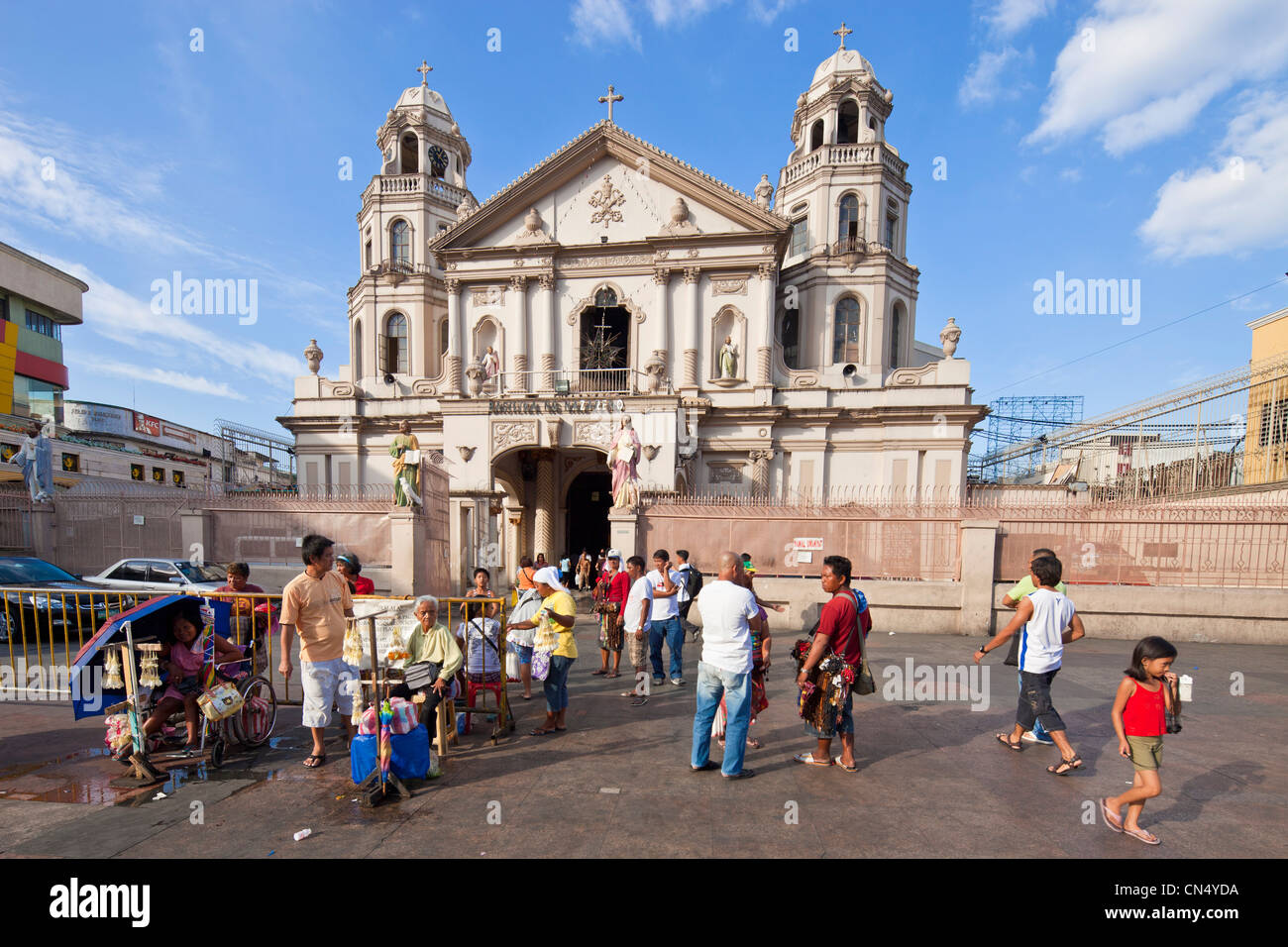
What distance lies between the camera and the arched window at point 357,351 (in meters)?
26.3

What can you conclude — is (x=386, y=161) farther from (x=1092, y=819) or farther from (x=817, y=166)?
(x=1092, y=819)

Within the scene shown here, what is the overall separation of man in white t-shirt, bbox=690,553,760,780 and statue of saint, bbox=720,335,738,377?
17308 mm

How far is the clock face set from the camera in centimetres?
2725

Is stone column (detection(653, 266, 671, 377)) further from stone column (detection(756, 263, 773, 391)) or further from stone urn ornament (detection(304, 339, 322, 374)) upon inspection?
stone urn ornament (detection(304, 339, 322, 374))

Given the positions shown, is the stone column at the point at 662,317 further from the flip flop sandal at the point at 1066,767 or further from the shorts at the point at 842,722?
the flip flop sandal at the point at 1066,767

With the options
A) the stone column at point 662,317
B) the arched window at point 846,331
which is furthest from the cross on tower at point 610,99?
the arched window at point 846,331

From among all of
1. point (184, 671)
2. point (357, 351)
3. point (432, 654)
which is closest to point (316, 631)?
point (432, 654)

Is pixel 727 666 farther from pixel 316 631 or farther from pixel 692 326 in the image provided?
pixel 692 326

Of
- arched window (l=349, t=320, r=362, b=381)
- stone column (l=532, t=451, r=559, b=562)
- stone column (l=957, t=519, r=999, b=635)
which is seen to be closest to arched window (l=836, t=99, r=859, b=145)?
stone column (l=532, t=451, r=559, b=562)

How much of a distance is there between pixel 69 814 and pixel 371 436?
22.1 metres

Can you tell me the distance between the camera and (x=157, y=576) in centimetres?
1155

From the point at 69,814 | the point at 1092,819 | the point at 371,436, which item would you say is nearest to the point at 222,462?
the point at 371,436

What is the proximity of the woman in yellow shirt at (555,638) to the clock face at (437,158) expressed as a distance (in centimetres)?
2825

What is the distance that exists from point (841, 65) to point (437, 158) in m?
19.1
